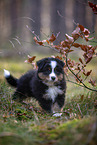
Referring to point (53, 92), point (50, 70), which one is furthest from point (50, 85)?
point (50, 70)

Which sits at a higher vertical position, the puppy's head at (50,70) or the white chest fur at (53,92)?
the puppy's head at (50,70)

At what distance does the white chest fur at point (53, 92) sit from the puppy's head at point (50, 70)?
0.12m

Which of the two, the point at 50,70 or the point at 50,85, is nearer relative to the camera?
the point at 50,70

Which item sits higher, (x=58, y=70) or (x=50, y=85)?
(x=58, y=70)

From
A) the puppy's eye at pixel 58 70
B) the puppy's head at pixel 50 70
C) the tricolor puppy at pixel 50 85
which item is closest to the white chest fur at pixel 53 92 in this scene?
the tricolor puppy at pixel 50 85

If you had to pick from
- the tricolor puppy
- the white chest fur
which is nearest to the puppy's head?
the tricolor puppy

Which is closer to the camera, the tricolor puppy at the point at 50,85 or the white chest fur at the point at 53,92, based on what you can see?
the tricolor puppy at the point at 50,85

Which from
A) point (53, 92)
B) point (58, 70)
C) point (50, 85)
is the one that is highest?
point (58, 70)

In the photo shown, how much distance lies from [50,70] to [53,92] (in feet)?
1.56

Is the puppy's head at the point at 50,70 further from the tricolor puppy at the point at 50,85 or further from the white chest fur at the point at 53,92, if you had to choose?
the white chest fur at the point at 53,92

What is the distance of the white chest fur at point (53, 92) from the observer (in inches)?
165

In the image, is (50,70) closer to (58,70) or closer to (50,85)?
(58,70)

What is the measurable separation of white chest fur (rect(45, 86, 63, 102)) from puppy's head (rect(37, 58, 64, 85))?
12 cm

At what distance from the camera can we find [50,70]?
4027 millimetres
